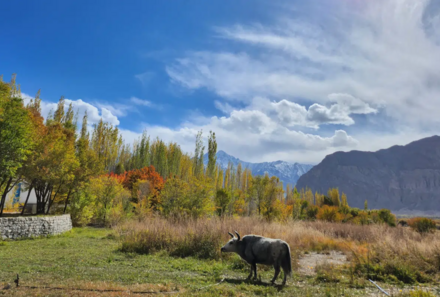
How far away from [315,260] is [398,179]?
19840 centimetres

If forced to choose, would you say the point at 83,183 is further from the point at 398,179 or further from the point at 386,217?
the point at 398,179

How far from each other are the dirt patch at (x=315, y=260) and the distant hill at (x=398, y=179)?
171m

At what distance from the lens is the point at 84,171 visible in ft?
81.9

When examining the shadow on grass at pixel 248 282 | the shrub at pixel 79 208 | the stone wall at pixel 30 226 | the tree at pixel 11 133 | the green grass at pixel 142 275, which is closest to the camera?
the green grass at pixel 142 275

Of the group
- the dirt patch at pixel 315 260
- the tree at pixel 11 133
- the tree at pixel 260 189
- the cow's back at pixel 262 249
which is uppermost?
the tree at pixel 11 133

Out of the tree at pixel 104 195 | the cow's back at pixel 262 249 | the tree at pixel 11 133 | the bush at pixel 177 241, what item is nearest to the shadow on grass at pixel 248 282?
the cow's back at pixel 262 249

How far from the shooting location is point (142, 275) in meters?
8.52

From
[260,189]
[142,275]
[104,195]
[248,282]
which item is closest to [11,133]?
[142,275]

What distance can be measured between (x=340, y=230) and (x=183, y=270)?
15.7 meters

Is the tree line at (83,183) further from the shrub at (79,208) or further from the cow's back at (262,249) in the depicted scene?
the cow's back at (262,249)

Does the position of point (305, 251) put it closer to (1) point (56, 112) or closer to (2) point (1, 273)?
(2) point (1, 273)

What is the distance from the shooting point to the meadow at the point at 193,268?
707 centimetres

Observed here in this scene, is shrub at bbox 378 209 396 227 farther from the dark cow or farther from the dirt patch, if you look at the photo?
the dark cow

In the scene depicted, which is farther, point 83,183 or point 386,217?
point 386,217
